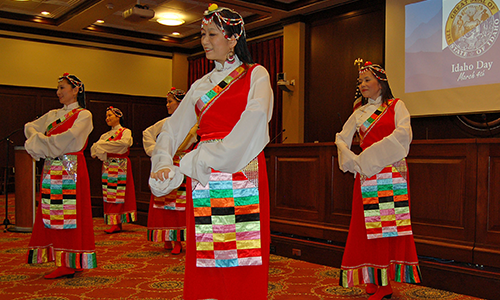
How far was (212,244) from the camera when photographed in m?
1.69

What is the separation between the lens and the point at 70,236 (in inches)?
134

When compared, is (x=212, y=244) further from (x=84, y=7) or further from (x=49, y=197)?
(x=84, y=7)

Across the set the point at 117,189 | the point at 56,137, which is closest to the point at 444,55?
the point at 117,189

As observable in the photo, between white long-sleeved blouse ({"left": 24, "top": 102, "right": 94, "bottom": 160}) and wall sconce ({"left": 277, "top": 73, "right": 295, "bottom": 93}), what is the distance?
15.7ft

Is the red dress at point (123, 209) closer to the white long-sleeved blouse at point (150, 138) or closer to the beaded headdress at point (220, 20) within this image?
the white long-sleeved blouse at point (150, 138)

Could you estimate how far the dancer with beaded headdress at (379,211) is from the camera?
2.89 meters

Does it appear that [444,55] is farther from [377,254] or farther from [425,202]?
[377,254]

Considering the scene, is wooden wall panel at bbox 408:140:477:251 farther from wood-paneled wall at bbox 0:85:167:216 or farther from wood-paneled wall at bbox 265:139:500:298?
wood-paneled wall at bbox 0:85:167:216

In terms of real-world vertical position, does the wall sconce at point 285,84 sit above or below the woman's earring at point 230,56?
above

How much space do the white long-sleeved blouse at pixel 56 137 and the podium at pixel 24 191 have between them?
227 cm

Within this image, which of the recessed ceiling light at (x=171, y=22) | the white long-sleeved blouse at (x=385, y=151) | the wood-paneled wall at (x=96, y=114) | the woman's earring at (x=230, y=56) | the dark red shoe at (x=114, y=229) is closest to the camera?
the woman's earring at (x=230, y=56)

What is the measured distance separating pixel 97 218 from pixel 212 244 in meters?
5.91

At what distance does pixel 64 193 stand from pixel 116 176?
7.58ft

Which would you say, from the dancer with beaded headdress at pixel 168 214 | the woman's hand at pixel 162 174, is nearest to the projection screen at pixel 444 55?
the dancer with beaded headdress at pixel 168 214
